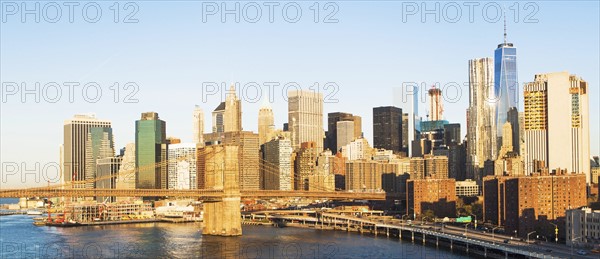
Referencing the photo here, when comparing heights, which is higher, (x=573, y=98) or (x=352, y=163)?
(x=573, y=98)

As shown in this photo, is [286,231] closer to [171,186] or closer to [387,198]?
[387,198]

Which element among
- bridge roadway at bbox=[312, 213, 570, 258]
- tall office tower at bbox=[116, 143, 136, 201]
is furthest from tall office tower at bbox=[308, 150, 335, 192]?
bridge roadway at bbox=[312, 213, 570, 258]

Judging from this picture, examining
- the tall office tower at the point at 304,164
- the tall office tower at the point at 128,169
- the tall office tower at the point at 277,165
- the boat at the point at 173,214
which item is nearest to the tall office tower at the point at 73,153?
the tall office tower at the point at 128,169

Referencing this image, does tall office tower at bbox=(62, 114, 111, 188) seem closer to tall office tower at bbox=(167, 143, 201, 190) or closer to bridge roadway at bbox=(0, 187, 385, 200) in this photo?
tall office tower at bbox=(167, 143, 201, 190)

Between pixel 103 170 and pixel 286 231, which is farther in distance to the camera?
pixel 103 170

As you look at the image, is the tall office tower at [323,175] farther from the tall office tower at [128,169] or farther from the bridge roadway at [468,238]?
the bridge roadway at [468,238]

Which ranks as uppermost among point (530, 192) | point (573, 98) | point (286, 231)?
point (573, 98)

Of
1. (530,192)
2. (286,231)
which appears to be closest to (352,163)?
(286,231)
